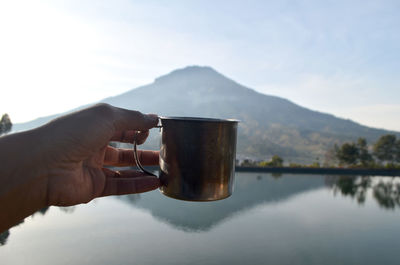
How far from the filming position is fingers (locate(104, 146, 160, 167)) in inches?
81.6

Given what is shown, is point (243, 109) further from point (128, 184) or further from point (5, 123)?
point (128, 184)

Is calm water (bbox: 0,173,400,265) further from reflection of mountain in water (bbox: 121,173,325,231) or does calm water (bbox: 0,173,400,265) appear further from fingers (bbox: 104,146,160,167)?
fingers (bbox: 104,146,160,167)

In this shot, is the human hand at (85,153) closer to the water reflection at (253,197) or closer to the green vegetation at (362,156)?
the water reflection at (253,197)

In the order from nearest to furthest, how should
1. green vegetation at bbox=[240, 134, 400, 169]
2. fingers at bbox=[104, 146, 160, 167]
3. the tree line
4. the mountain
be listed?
fingers at bbox=[104, 146, 160, 167] < green vegetation at bbox=[240, 134, 400, 169] < the tree line < the mountain

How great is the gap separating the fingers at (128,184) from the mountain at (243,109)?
7739cm

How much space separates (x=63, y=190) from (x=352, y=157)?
1131 inches

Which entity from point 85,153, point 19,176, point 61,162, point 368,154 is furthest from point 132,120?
point 368,154

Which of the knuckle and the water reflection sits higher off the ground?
the knuckle

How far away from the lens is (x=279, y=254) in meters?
9.61

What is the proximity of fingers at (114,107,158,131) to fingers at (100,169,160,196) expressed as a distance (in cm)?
40

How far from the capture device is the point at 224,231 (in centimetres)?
1167

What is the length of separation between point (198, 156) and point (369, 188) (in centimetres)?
2163

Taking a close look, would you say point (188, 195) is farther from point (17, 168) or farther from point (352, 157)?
point (352, 157)

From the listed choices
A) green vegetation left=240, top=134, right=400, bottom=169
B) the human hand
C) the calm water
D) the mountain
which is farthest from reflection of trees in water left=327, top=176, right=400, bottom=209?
the mountain
